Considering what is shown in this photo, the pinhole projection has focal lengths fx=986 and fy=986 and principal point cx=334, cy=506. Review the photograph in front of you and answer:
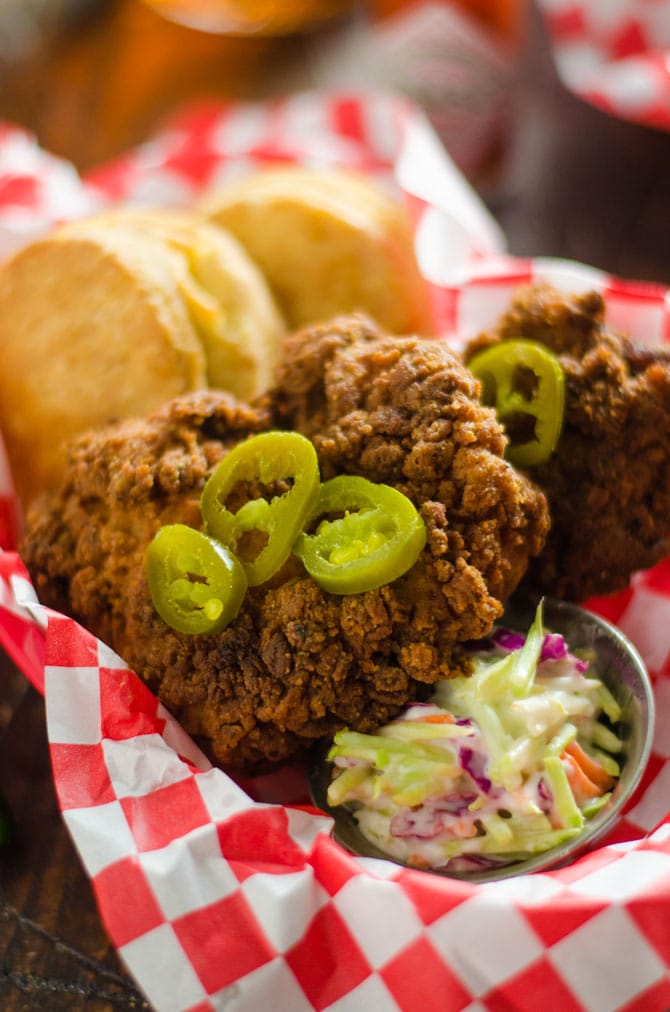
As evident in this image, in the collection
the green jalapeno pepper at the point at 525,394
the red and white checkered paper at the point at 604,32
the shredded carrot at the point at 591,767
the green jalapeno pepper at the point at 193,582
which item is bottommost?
the shredded carrot at the point at 591,767

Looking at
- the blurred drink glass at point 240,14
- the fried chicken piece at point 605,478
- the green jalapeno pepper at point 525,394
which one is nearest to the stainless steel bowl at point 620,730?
the fried chicken piece at point 605,478

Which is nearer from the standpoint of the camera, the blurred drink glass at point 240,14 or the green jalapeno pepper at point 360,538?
the green jalapeno pepper at point 360,538

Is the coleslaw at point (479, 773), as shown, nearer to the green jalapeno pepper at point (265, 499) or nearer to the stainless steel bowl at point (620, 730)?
the stainless steel bowl at point (620, 730)

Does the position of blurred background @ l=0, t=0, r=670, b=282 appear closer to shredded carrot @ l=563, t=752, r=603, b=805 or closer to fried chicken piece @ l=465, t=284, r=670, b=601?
fried chicken piece @ l=465, t=284, r=670, b=601

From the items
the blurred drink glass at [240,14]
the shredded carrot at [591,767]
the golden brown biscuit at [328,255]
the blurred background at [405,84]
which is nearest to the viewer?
the shredded carrot at [591,767]

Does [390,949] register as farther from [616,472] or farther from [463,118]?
[463,118]

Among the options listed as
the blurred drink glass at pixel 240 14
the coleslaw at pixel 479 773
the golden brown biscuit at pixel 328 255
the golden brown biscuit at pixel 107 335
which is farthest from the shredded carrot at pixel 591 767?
the blurred drink glass at pixel 240 14

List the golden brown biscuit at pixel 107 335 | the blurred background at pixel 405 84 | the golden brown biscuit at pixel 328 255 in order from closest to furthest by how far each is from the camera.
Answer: the golden brown biscuit at pixel 107 335 < the golden brown biscuit at pixel 328 255 < the blurred background at pixel 405 84

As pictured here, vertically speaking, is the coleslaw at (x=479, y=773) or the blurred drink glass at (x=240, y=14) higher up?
the blurred drink glass at (x=240, y=14)
